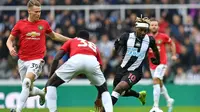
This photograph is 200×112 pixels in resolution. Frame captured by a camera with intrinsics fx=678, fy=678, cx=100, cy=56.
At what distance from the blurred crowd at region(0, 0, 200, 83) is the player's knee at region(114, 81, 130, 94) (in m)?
9.63

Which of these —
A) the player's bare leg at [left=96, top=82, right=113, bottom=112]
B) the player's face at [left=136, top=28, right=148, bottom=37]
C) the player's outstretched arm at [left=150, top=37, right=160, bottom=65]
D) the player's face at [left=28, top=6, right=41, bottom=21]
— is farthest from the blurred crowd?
the player's bare leg at [left=96, top=82, right=113, bottom=112]

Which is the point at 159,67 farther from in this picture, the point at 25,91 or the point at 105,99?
the point at 105,99

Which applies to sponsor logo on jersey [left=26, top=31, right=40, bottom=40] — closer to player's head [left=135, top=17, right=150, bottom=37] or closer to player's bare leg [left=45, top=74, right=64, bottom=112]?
player's bare leg [left=45, top=74, right=64, bottom=112]

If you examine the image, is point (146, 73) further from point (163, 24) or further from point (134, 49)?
point (134, 49)

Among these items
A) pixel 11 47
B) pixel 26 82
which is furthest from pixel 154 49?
pixel 11 47

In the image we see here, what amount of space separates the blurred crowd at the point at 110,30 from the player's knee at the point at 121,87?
31.6ft

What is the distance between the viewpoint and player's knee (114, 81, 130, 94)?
15789 mm

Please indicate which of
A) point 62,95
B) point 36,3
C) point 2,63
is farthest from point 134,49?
point 2,63

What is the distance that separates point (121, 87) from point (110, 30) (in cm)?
1066

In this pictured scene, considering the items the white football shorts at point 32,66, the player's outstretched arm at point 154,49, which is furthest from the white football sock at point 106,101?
the player's outstretched arm at point 154,49

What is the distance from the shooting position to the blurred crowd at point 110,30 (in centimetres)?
2556

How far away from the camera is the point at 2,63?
25.5 m

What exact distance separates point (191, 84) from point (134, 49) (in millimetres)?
9102

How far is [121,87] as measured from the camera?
15.8 m
